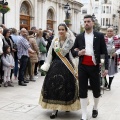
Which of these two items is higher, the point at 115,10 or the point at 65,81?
the point at 115,10

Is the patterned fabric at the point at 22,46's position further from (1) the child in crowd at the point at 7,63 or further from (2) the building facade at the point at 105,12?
(2) the building facade at the point at 105,12

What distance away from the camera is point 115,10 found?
282 ft

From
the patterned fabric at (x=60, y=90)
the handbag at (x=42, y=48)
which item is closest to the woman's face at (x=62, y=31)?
the patterned fabric at (x=60, y=90)

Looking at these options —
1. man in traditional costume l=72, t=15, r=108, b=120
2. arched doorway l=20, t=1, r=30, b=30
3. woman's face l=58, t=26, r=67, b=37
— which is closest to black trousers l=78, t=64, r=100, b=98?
man in traditional costume l=72, t=15, r=108, b=120

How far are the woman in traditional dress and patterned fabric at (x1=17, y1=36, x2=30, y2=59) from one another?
3.51 meters

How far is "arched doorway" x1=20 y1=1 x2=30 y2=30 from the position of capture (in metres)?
22.5

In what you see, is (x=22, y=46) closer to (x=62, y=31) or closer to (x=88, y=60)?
(x=62, y=31)

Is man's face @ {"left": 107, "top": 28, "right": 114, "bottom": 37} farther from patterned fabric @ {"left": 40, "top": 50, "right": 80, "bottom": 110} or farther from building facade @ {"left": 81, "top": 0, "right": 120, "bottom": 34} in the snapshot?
building facade @ {"left": 81, "top": 0, "right": 120, "bottom": 34}

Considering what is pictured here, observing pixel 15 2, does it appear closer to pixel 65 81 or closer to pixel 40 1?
pixel 40 1

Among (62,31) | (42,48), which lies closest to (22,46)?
(42,48)

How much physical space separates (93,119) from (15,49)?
188 inches

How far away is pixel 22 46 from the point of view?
9438 millimetres

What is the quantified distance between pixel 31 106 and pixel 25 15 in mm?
17006

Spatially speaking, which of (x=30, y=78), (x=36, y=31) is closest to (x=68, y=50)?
(x=30, y=78)
